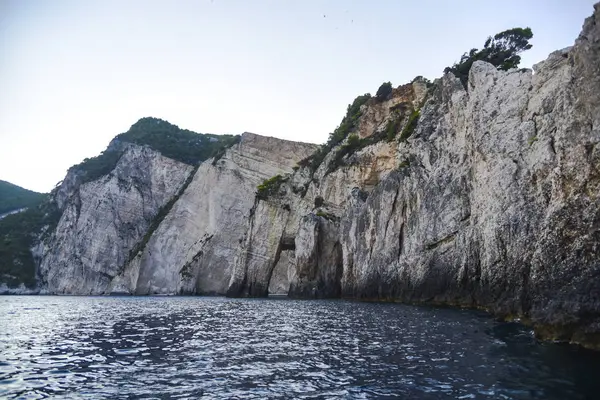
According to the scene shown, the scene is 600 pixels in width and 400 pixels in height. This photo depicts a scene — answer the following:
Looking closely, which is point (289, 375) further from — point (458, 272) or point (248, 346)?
point (458, 272)

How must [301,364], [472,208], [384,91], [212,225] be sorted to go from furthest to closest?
[212,225] → [384,91] → [472,208] → [301,364]

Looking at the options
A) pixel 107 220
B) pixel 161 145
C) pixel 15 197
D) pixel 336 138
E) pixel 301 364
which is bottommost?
pixel 301 364

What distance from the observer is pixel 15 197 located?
149125 millimetres

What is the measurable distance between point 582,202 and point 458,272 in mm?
16176

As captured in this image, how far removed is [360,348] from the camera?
569 inches

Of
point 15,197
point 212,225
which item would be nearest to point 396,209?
point 212,225

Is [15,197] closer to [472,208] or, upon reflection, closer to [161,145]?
[161,145]

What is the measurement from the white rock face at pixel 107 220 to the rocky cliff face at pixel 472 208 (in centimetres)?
3711

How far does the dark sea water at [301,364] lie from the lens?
9.26m

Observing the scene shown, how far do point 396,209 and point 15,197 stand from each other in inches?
5975

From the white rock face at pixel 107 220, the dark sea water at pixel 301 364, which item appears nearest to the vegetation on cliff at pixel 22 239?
the white rock face at pixel 107 220

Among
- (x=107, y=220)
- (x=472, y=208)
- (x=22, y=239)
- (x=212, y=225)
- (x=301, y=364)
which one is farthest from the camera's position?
(x=22, y=239)

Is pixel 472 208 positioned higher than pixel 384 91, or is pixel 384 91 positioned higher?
pixel 384 91

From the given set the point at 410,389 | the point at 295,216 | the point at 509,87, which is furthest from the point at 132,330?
the point at 295,216
